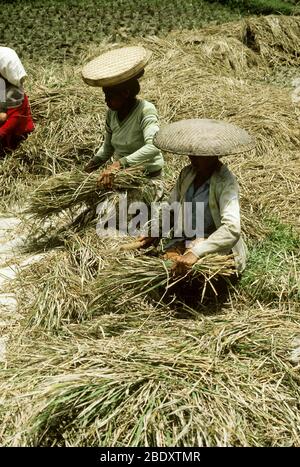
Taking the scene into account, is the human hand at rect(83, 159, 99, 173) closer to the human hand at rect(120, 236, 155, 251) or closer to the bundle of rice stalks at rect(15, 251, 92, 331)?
the bundle of rice stalks at rect(15, 251, 92, 331)

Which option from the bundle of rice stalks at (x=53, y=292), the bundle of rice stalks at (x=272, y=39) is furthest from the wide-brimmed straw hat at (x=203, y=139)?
the bundle of rice stalks at (x=272, y=39)

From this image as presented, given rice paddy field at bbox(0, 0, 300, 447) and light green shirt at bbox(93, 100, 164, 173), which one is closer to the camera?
rice paddy field at bbox(0, 0, 300, 447)

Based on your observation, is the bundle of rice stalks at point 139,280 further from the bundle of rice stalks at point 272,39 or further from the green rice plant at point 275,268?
the bundle of rice stalks at point 272,39

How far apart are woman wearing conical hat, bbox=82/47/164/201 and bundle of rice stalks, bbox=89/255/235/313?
0.82 m

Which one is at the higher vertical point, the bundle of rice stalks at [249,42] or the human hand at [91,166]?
the human hand at [91,166]

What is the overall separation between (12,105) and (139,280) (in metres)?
2.50

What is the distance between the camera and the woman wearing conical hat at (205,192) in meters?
3.00

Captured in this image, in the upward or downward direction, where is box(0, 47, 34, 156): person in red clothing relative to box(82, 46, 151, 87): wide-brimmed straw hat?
downward

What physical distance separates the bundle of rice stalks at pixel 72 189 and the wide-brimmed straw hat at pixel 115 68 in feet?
1.70

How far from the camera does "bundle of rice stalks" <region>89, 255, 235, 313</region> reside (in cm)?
310

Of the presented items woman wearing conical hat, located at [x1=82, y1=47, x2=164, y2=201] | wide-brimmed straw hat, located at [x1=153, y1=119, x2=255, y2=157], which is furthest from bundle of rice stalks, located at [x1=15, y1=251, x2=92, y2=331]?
wide-brimmed straw hat, located at [x1=153, y1=119, x2=255, y2=157]

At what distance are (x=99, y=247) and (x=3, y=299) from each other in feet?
1.91

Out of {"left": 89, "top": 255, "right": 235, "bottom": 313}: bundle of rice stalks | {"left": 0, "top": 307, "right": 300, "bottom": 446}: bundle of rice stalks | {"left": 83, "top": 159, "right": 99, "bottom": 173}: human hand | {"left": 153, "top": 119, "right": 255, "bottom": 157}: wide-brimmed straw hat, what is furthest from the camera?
{"left": 83, "top": 159, "right": 99, "bottom": 173}: human hand
